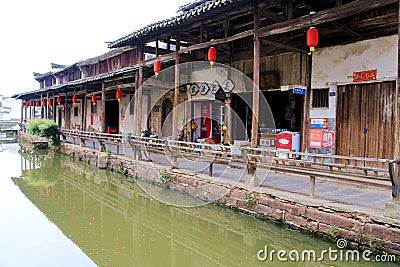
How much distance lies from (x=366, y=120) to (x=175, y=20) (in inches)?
193

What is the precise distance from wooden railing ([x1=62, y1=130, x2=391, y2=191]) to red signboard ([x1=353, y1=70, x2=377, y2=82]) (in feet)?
5.91

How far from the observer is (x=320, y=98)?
790 centimetres

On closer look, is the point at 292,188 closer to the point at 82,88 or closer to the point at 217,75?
the point at 217,75

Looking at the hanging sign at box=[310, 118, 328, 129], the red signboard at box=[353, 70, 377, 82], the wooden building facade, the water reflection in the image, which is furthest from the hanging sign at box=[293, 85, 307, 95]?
the water reflection

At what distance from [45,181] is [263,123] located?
23.8 feet

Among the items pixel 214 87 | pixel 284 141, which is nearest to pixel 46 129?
pixel 214 87

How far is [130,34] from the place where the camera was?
911 centimetres

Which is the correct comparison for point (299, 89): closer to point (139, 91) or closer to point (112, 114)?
point (139, 91)

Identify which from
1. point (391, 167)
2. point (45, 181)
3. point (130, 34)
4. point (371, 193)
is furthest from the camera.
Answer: point (45, 181)

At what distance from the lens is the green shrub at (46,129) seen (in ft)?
51.4

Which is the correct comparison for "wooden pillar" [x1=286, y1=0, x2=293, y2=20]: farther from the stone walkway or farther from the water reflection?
the water reflection

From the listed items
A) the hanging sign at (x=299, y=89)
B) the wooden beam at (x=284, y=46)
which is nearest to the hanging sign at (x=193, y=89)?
the hanging sign at (x=299, y=89)

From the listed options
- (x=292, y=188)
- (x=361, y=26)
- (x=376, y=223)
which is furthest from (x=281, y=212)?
(x=361, y=26)

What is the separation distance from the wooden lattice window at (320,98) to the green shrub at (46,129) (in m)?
12.8
